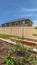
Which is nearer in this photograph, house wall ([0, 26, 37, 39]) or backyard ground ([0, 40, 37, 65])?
backyard ground ([0, 40, 37, 65])

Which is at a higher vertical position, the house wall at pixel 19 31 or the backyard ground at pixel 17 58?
the backyard ground at pixel 17 58

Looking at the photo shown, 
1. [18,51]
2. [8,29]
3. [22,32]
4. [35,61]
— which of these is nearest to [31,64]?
[35,61]

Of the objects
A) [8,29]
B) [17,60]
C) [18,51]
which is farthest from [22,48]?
[8,29]

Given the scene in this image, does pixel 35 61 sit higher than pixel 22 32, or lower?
higher

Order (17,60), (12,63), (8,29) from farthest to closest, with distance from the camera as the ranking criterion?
(8,29), (17,60), (12,63)

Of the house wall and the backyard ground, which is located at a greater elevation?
the backyard ground

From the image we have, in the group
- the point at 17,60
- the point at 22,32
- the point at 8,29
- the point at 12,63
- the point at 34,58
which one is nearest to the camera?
the point at 12,63

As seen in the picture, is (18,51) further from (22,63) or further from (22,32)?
(22,32)

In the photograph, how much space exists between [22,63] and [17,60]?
159 mm

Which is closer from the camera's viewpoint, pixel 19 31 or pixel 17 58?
pixel 17 58

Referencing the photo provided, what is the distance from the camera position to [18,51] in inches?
192

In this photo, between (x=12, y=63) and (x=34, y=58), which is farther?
(x=34, y=58)

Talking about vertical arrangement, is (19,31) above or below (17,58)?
below

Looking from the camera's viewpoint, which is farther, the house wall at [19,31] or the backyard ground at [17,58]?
the house wall at [19,31]
